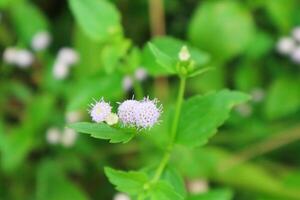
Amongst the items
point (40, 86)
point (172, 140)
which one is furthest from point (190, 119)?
point (40, 86)

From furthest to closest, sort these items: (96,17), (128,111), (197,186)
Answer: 1. (197,186)
2. (96,17)
3. (128,111)

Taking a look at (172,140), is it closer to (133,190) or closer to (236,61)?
(133,190)

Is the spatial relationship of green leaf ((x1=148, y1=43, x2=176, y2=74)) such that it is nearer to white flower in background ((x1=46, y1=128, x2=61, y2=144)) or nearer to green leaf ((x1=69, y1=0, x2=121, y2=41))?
green leaf ((x1=69, y1=0, x2=121, y2=41))

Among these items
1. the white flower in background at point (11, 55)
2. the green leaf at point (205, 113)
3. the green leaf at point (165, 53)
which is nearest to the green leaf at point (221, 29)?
the green leaf at point (165, 53)

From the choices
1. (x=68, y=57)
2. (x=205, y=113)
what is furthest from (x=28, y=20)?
(x=205, y=113)

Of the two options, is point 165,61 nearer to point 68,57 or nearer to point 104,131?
point 104,131
